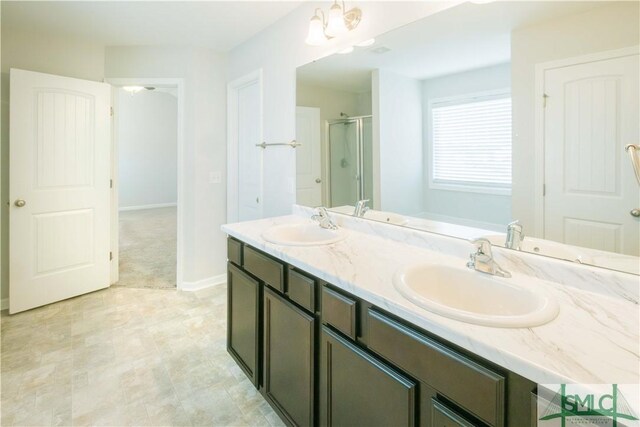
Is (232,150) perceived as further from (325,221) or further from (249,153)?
(325,221)

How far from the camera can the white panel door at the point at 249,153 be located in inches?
117

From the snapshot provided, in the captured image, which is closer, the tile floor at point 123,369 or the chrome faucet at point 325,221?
the tile floor at point 123,369

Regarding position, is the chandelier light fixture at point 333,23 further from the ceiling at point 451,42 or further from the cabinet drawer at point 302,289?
the cabinet drawer at point 302,289

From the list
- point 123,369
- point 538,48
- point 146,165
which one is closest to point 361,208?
point 538,48

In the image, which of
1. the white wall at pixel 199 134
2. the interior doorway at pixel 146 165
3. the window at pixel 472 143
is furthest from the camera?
the interior doorway at pixel 146 165

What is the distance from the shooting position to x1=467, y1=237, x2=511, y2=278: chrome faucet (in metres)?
1.19

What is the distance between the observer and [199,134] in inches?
126

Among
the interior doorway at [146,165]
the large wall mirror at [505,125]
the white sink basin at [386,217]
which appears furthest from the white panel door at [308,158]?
the interior doorway at [146,165]

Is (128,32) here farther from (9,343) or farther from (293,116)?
(9,343)

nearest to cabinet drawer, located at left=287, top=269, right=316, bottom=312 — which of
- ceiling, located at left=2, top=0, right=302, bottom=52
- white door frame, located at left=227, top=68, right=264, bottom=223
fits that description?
ceiling, located at left=2, top=0, right=302, bottom=52

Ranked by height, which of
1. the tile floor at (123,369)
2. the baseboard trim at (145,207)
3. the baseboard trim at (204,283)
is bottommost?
the tile floor at (123,369)

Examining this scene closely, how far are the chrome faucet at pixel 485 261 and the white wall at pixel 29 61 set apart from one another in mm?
3441

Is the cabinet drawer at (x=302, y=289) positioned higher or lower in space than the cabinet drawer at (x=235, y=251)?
lower

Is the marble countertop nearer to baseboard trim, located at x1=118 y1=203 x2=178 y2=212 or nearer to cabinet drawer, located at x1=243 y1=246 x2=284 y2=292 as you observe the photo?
cabinet drawer, located at x1=243 y1=246 x2=284 y2=292
